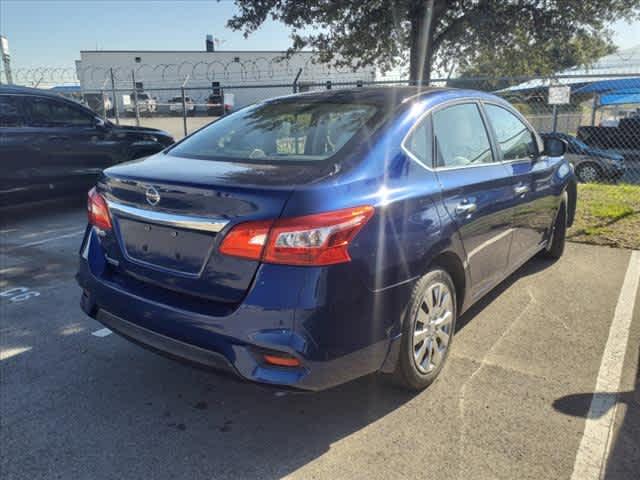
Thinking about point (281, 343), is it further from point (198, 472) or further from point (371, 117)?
point (371, 117)

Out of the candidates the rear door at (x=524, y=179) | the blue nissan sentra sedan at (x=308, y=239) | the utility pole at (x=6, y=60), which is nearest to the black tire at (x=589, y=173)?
the rear door at (x=524, y=179)

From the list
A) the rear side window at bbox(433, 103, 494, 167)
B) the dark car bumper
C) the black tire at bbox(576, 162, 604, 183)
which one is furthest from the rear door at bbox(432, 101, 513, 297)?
the black tire at bbox(576, 162, 604, 183)

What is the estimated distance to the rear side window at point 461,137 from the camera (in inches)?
120

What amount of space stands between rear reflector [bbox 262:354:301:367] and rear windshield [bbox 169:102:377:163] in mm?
997

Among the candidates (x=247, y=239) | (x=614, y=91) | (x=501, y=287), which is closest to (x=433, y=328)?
(x=247, y=239)

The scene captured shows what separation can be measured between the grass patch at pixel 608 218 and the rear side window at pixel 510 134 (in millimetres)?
2223

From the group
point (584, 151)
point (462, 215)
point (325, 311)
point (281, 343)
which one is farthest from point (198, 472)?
point (584, 151)

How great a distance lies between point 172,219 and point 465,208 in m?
1.65

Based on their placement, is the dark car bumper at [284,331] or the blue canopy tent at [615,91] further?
the blue canopy tent at [615,91]

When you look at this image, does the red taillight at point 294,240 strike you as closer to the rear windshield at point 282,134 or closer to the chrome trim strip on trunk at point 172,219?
the chrome trim strip on trunk at point 172,219

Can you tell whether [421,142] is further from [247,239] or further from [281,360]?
[281,360]

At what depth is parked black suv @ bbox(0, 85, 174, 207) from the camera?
675 centimetres

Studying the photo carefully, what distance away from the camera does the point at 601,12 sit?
14.0 meters

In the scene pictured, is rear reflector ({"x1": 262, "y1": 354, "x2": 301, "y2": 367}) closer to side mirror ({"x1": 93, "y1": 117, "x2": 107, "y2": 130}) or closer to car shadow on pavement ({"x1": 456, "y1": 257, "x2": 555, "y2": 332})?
car shadow on pavement ({"x1": 456, "y1": 257, "x2": 555, "y2": 332})
